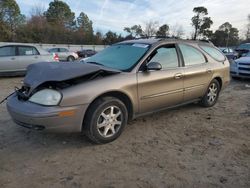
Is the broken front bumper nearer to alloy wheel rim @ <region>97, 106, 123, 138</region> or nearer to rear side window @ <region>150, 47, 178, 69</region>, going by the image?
alloy wheel rim @ <region>97, 106, 123, 138</region>

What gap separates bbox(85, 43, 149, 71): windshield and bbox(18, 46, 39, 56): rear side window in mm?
6725

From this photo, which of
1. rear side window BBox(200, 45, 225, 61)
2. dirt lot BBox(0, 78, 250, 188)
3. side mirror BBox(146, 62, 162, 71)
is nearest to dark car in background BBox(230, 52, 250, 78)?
rear side window BBox(200, 45, 225, 61)

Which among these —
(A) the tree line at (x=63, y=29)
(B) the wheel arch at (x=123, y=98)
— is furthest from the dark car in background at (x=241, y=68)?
(A) the tree line at (x=63, y=29)

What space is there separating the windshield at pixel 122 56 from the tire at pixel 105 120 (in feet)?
2.33

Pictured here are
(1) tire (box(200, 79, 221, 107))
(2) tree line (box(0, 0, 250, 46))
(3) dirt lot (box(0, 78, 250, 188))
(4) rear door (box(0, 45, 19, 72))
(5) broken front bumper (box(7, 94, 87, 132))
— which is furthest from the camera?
(2) tree line (box(0, 0, 250, 46))

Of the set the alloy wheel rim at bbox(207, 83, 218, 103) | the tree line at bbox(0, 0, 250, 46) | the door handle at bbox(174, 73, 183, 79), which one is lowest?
the alloy wheel rim at bbox(207, 83, 218, 103)

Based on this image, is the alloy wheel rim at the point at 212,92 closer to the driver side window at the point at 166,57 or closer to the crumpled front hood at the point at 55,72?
the driver side window at the point at 166,57

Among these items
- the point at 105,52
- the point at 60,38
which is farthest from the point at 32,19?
the point at 105,52

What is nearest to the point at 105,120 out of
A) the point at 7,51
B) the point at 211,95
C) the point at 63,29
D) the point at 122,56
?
the point at 122,56

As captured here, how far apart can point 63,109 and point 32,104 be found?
45 centimetres

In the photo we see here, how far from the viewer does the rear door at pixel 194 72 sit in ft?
16.9

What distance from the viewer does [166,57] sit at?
4844mm

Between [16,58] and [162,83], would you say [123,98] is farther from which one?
[16,58]

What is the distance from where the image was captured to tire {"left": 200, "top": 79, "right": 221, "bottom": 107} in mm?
5934
